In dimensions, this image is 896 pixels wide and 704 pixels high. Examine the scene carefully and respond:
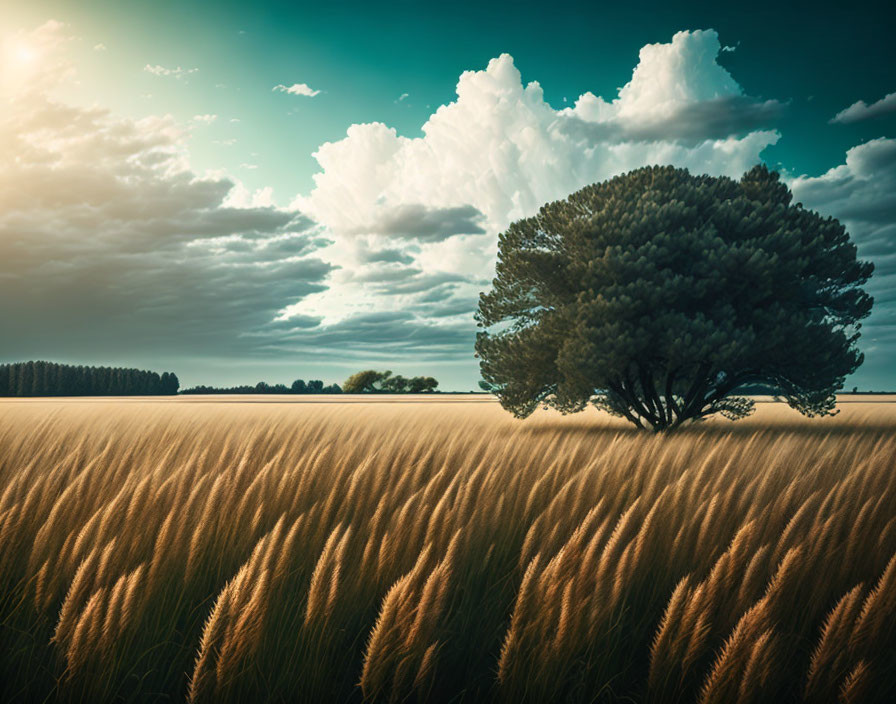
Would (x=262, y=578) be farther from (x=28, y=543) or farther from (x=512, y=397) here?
(x=512, y=397)

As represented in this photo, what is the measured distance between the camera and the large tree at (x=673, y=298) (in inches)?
622

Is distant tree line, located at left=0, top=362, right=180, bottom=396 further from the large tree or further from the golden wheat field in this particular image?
the golden wheat field

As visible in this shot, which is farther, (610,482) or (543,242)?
(543,242)

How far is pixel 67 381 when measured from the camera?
85875 mm

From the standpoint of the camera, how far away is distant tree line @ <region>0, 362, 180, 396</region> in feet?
276

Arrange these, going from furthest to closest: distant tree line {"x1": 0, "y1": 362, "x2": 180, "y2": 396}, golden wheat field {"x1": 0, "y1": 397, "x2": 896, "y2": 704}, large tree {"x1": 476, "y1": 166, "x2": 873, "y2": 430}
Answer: distant tree line {"x1": 0, "y1": 362, "x2": 180, "y2": 396} < large tree {"x1": 476, "y1": 166, "x2": 873, "y2": 430} < golden wheat field {"x1": 0, "y1": 397, "x2": 896, "y2": 704}

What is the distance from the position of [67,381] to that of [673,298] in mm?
94716

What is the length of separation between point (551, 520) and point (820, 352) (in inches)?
662

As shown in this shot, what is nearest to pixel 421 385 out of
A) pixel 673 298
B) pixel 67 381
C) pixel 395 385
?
pixel 395 385

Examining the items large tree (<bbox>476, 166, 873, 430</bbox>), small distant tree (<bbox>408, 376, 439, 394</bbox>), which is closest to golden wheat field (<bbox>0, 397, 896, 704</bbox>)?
large tree (<bbox>476, 166, 873, 430</bbox>)

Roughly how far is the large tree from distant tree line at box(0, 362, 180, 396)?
87.7 metres

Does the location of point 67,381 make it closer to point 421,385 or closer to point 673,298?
point 421,385

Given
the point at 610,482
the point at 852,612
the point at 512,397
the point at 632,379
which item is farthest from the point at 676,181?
the point at 852,612

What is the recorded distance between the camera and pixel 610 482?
5051 millimetres
